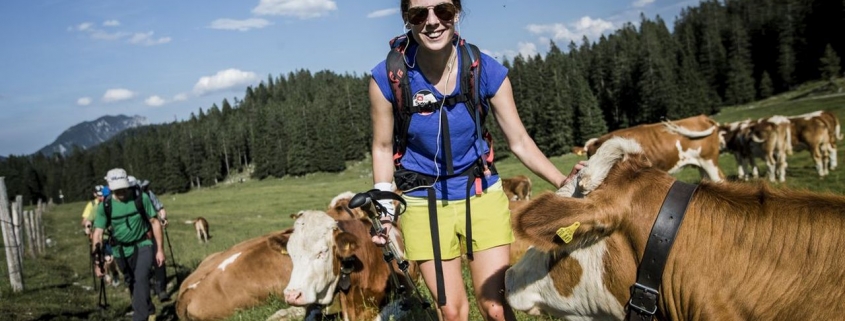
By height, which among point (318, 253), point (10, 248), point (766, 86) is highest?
point (766, 86)

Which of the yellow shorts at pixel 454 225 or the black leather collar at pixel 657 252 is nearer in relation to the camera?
the black leather collar at pixel 657 252

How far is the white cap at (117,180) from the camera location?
29.6 feet

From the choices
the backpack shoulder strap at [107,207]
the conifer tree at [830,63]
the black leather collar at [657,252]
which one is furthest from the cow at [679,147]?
the conifer tree at [830,63]

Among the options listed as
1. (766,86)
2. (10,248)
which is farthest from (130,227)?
(766,86)

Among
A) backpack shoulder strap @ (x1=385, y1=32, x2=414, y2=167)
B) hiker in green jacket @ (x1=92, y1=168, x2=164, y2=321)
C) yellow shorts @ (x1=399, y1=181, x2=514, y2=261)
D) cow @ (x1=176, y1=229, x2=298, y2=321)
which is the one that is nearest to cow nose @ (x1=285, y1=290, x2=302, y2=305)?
yellow shorts @ (x1=399, y1=181, x2=514, y2=261)

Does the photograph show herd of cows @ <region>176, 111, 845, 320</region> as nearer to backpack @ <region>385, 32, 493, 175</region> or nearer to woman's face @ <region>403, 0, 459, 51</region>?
backpack @ <region>385, 32, 493, 175</region>

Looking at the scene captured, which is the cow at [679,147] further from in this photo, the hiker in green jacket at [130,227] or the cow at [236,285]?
the hiker in green jacket at [130,227]

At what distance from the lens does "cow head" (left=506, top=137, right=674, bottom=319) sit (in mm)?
2303

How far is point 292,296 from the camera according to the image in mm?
5547

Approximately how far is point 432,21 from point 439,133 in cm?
61

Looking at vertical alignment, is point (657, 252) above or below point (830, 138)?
above

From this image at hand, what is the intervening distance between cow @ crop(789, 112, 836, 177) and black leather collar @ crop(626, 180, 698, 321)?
61.8 feet

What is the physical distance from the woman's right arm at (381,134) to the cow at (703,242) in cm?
118

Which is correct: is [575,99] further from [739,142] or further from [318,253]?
[318,253]
